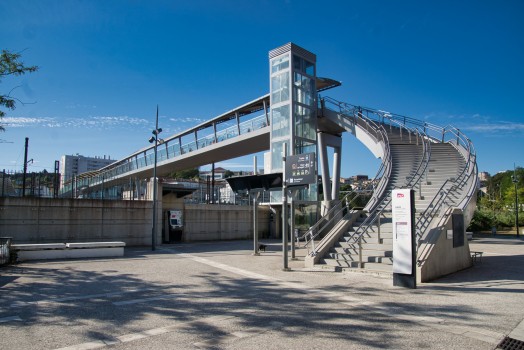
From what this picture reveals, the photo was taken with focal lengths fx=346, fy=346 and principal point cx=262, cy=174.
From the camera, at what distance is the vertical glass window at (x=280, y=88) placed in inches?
1054

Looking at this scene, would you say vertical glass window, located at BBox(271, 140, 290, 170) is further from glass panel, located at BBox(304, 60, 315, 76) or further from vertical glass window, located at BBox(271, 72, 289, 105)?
glass panel, located at BBox(304, 60, 315, 76)

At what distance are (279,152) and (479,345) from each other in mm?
22012

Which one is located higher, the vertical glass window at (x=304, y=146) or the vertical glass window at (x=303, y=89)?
the vertical glass window at (x=303, y=89)

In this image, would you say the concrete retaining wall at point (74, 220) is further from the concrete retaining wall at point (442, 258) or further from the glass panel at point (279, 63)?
the concrete retaining wall at point (442, 258)

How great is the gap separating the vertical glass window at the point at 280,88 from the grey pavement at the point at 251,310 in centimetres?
1775

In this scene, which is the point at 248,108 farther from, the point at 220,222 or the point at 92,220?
the point at 92,220

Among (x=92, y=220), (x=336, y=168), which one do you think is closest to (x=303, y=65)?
(x=336, y=168)

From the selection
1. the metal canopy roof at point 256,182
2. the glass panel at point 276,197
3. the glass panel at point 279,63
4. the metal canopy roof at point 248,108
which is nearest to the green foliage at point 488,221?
the metal canopy roof at point 248,108

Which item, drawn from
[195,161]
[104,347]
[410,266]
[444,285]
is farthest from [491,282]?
[195,161]

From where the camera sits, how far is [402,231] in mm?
8953

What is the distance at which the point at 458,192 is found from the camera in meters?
15.5

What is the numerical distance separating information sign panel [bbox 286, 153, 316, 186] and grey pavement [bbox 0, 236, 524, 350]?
3.13 meters

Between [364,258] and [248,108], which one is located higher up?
[248,108]

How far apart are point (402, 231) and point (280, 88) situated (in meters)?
20.2
